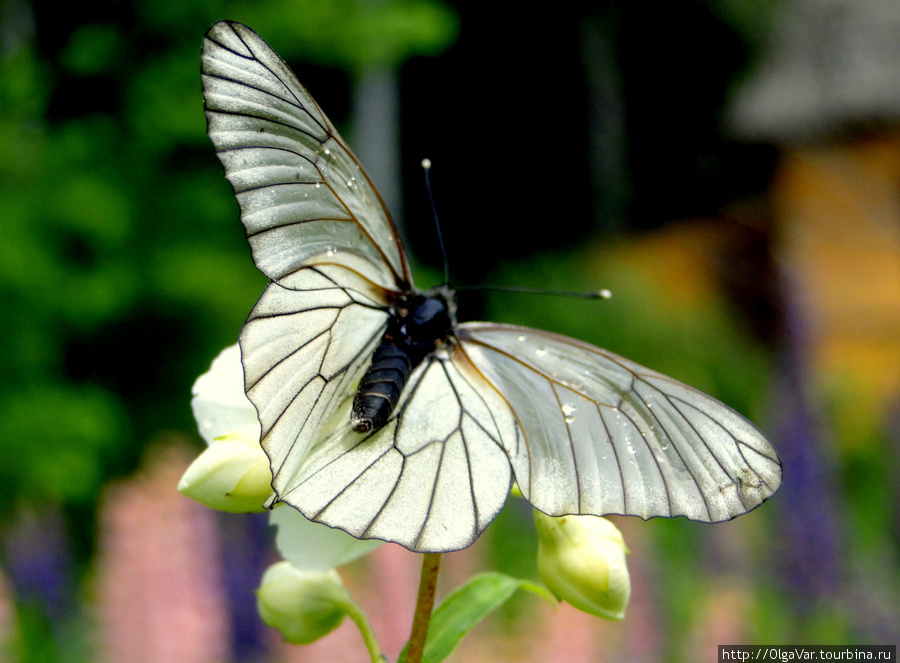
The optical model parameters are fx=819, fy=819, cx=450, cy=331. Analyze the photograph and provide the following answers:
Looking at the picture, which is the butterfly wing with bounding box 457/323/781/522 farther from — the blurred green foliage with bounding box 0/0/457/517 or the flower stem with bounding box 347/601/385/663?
the blurred green foliage with bounding box 0/0/457/517

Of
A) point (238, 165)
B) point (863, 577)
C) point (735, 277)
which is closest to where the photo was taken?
point (238, 165)

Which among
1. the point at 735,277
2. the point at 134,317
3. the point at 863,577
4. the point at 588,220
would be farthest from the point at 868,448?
the point at 134,317

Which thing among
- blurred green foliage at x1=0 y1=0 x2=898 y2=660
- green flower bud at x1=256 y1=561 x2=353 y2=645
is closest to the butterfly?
green flower bud at x1=256 y1=561 x2=353 y2=645

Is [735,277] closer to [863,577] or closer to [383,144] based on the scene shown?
[383,144]

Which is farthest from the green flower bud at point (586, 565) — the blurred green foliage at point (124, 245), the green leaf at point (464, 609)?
the blurred green foliage at point (124, 245)

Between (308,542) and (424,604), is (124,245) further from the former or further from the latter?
(424,604)
